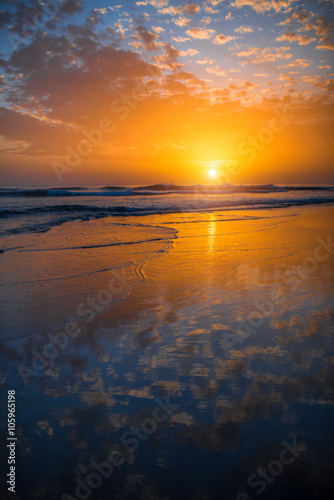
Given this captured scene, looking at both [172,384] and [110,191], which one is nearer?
[172,384]

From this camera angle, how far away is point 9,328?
3.74 metres

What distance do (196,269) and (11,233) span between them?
7.96m

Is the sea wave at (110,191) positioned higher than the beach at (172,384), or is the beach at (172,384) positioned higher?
the sea wave at (110,191)

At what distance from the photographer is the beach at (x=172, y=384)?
5.91 feet

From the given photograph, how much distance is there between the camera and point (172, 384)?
259 centimetres

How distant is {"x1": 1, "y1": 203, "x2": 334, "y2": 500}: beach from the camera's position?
1801mm

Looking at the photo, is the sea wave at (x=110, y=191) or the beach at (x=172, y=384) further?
the sea wave at (x=110, y=191)

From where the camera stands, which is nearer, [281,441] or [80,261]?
[281,441]

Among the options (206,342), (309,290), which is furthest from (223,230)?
(206,342)

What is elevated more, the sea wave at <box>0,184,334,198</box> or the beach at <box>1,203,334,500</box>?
the sea wave at <box>0,184,334,198</box>

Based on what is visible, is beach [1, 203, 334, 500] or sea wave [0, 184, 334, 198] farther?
sea wave [0, 184, 334, 198]

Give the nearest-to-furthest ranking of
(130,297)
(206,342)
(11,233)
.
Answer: (206,342) < (130,297) < (11,233)

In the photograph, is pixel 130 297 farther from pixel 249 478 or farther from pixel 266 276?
pixel 249 478

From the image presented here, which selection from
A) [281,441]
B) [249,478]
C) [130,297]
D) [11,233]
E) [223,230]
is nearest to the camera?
[249,478]
